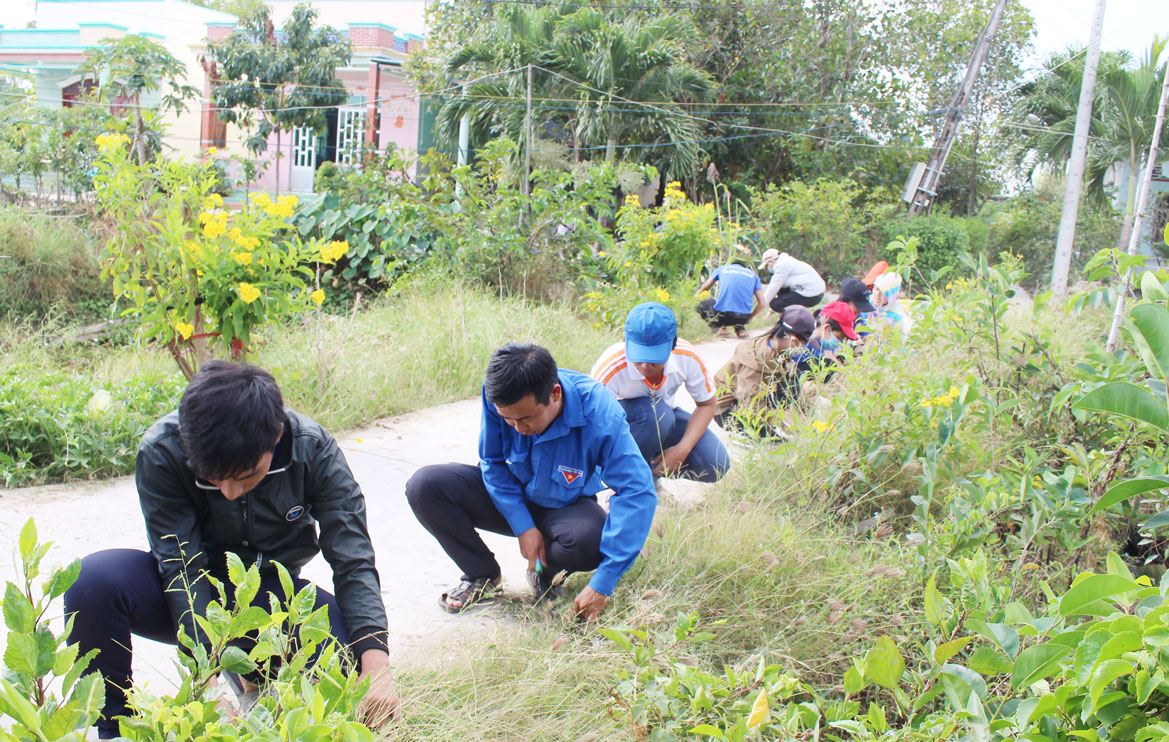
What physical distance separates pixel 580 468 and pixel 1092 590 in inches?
70.5

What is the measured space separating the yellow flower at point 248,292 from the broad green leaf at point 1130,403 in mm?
4116

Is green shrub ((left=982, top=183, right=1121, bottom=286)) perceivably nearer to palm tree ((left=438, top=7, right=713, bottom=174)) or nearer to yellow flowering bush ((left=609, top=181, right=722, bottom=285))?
palm tree ((left=438, top=7, right=713, bottom=174))

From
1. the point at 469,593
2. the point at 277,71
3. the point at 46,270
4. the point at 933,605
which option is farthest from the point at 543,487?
the point at 277,71

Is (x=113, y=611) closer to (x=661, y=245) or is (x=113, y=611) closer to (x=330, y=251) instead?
(x=330, y=251)

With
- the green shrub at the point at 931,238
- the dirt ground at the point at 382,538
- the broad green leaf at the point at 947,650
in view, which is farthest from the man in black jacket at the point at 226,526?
the green shrub at the point at 931,238

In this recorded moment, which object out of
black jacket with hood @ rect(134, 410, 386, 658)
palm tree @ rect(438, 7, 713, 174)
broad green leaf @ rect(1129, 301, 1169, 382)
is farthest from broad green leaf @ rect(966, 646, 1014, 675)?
palm tree @ rect(438, 7, 713, 174)

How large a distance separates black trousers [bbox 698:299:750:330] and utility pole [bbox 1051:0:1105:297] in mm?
5815

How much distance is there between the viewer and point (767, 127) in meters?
19.7

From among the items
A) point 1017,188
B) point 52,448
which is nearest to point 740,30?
point 1017,188

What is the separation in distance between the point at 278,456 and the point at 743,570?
5.16ft

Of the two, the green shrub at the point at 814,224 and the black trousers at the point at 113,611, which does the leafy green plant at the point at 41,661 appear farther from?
the green shrub at the point at 814,224

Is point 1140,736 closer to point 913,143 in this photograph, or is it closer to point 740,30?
point 740,30

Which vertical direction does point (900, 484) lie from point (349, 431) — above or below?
above

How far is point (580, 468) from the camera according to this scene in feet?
10.3
